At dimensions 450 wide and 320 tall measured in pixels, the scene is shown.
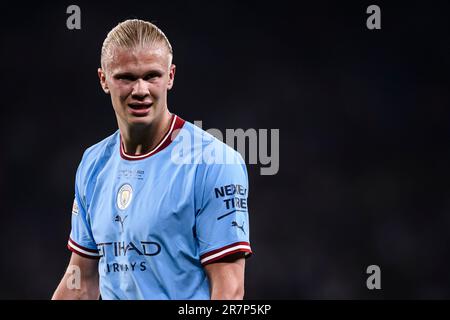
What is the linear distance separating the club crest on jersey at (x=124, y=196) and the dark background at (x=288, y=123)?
3.38 metres

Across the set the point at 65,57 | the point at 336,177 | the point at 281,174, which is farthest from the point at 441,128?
the point at 65,57

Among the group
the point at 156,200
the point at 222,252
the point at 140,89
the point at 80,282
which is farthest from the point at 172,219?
the point at 80,282

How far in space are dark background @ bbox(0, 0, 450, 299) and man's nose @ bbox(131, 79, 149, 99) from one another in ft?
11.3

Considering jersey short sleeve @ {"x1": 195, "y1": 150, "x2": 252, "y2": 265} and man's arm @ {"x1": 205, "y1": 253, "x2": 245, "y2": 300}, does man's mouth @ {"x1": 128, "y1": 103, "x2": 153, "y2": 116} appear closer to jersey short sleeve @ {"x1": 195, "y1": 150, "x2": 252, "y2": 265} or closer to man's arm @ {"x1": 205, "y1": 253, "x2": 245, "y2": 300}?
jersey short sleeve @ {"x1": 195, "y1": 150, "x2": 252, "y2": 265}

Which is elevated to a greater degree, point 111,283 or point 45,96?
point 45,96

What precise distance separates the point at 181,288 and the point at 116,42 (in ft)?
3.13

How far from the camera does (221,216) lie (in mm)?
2760

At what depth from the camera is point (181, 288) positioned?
2760 millimetres

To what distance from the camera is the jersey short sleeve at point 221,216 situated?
107 inches

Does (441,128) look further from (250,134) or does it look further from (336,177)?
(250,134)

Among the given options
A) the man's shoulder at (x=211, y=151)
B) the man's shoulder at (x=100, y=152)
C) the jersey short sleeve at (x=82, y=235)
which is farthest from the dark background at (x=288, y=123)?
the man's shoulder at (x=211, y=151)

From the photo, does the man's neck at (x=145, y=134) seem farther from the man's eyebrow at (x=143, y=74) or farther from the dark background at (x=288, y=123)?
the dark background at (x=288, y=123)

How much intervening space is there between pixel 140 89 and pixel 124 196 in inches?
16.6

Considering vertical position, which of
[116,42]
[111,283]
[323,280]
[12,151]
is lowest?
[323,280]
